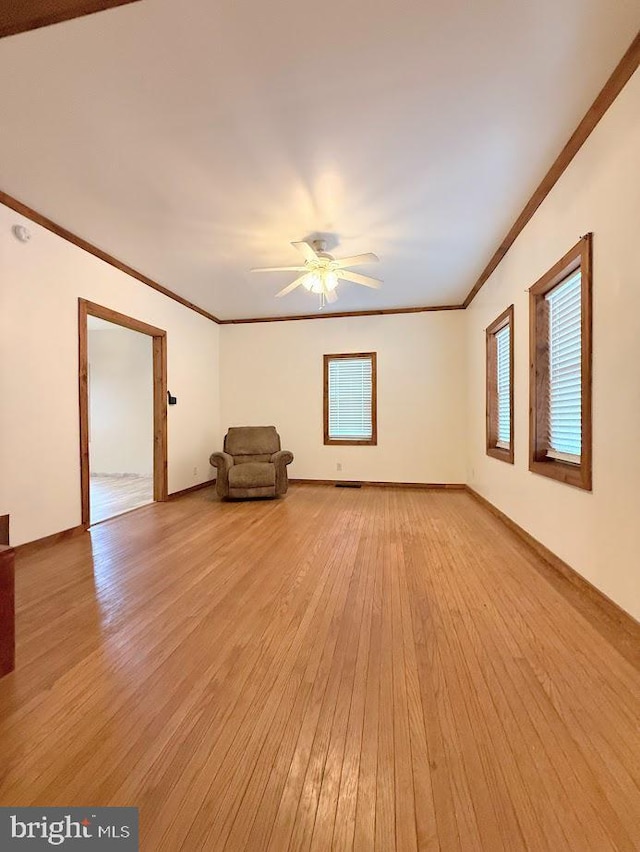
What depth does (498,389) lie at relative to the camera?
443cm

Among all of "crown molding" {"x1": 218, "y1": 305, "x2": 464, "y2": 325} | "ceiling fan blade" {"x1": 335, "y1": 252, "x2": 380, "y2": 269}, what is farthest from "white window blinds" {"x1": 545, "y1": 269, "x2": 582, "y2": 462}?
"crown molding" {"x1": 218, "y1": 305, "x2": 464, "y2": 325}

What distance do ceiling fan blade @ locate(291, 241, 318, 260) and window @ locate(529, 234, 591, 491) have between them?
182 cm

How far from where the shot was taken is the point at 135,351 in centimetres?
744

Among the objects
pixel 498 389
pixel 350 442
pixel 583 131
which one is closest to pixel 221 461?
pixel 350 442

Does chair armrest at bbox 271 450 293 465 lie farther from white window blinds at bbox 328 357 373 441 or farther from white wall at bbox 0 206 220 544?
white wall at bbox 0 206 220 544

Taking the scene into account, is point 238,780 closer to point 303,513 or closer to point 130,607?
point 130,607

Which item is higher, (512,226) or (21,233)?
(512,226)

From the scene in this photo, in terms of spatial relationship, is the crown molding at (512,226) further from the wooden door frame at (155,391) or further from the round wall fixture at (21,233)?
the wooden door frame at (155,391)

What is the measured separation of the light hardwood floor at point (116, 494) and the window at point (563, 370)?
14.3ft

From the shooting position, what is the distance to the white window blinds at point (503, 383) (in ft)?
13.6

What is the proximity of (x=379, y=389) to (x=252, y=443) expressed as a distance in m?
2.15

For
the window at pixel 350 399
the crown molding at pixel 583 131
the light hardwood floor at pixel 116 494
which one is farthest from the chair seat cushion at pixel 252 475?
the crown molding at pixel 583 131

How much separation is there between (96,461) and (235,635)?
7008 mm

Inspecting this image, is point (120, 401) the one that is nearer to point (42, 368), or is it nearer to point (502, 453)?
point (42, 368)
